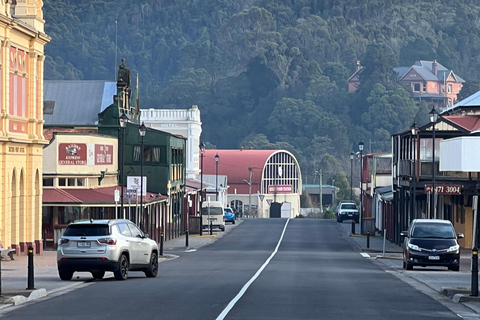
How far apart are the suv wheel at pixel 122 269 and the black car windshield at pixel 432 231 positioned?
12.0m

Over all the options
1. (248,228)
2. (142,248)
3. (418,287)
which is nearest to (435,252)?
(418,287)

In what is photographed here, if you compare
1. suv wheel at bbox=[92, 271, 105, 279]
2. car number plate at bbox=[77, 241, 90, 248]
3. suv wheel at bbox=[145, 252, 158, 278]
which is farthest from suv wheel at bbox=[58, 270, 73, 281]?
suv wheel at bbox=[145, 252, 158, 278]

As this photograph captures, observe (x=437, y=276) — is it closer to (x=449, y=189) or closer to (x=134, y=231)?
(x=134, y=231)

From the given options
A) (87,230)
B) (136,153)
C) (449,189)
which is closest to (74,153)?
(136,153)

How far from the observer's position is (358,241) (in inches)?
2303

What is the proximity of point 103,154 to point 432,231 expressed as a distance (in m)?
21.5

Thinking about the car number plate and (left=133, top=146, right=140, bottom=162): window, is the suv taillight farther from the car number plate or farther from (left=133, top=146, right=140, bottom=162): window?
(left=133, top=146, right=140, bottom=162): window

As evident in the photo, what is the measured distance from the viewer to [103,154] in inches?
2053

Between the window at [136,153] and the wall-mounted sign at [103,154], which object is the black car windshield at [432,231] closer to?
the wall-mounted sign at [103,154]

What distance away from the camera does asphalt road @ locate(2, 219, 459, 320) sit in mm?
18484

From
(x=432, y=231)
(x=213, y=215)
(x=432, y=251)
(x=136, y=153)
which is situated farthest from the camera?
(x=213, y=215)

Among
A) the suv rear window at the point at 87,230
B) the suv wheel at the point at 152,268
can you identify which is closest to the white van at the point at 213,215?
the suv wheel at the point at 152,268

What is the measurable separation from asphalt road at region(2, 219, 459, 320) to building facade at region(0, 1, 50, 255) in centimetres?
601

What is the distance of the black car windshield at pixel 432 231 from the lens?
1378 inches
